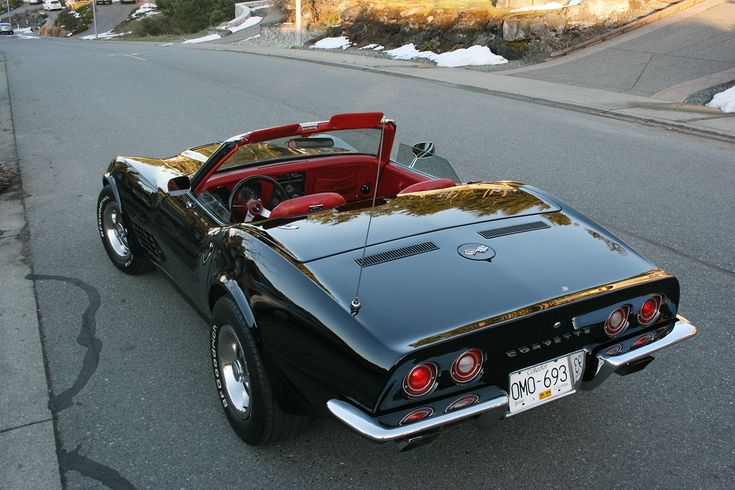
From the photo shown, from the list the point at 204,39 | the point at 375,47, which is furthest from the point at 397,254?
the point at 204,39

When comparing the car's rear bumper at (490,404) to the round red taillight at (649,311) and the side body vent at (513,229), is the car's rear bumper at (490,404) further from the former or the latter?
the side body vent at (513,229)

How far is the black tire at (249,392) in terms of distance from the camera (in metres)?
2.78

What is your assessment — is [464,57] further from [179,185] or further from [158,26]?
[158,26]

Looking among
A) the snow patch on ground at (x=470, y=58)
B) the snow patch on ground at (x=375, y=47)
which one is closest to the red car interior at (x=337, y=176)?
the snow patch on ground at (x=470, y=58)

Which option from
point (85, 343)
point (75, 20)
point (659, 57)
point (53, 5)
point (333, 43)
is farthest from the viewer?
point (53, 5)

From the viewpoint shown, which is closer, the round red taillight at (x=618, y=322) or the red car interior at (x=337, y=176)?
the round red taillight at (x=618, y=322)

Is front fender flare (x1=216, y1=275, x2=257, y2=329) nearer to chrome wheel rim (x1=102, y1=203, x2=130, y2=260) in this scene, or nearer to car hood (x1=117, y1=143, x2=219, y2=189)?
car hood (x1=117, y1=143, x2=219, y2=189)

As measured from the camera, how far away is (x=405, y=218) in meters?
3.20

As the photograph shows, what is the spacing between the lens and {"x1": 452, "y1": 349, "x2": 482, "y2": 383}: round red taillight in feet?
7.99

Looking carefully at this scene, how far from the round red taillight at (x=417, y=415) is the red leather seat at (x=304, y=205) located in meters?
1.29

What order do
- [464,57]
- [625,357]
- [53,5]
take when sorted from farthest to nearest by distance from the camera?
[53,5], [464,57], [625,357]

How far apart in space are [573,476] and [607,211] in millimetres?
3912

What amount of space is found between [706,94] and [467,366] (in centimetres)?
1181

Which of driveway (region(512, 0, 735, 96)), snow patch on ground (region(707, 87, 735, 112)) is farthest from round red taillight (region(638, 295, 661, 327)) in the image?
driveway (region(512, 0, 735, 96))
